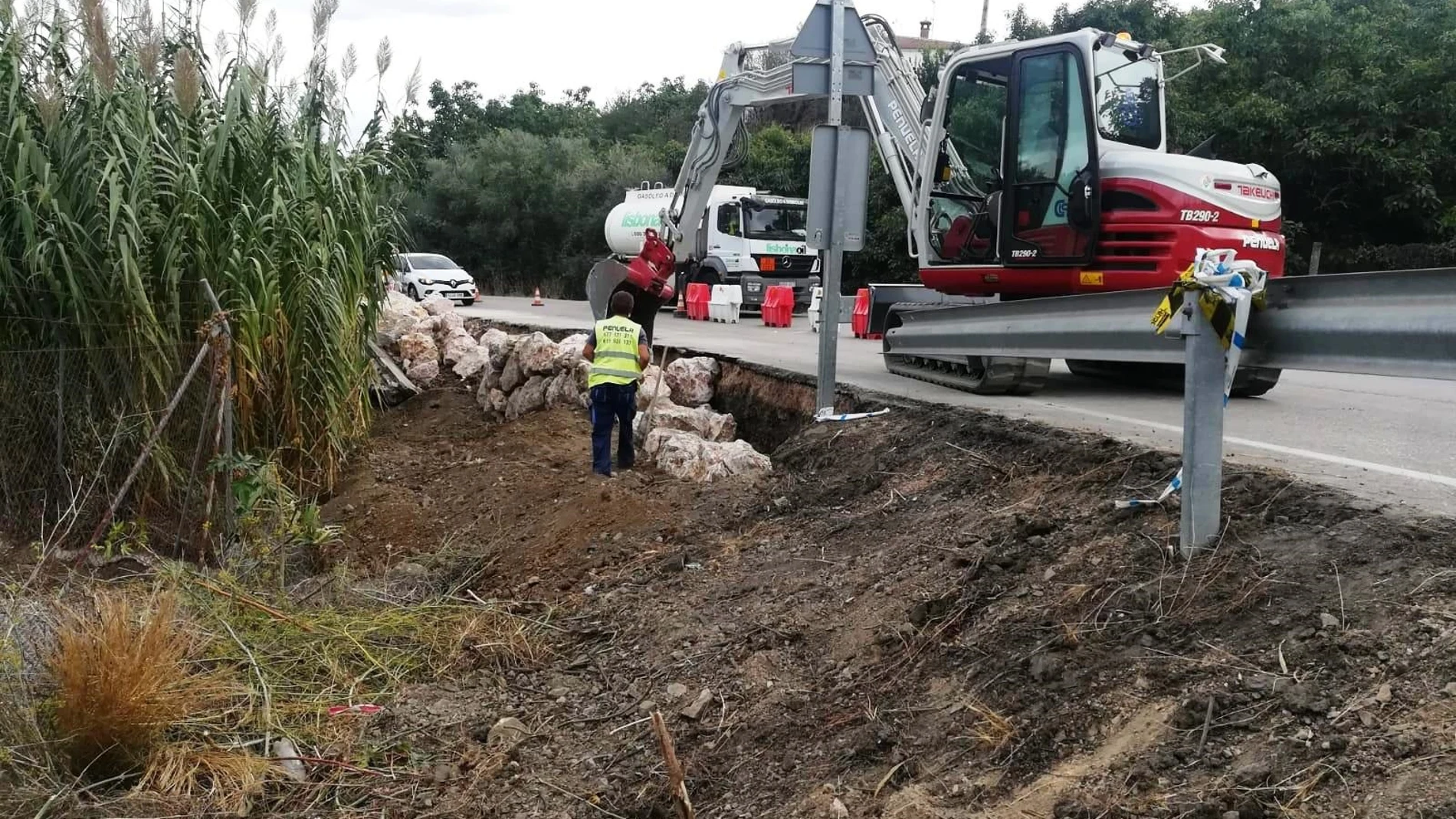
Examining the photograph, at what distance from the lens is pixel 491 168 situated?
139 feet

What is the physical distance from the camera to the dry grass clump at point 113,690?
4.31 m

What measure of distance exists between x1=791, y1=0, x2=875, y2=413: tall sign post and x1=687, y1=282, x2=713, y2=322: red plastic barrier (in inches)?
611

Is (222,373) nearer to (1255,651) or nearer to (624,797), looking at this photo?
(624,797)

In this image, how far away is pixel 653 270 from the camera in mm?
10742

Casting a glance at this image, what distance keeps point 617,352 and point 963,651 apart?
4745mm

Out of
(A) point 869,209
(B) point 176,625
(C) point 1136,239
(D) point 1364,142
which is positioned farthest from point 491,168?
(B) point 176,625

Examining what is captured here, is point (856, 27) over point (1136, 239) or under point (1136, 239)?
over

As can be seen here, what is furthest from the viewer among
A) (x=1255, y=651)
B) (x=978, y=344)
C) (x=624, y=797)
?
(x=978, y=344)

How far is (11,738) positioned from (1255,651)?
440cm

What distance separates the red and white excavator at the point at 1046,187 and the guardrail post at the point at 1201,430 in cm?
447

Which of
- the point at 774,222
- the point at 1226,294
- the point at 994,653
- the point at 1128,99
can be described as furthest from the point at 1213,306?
the point at 774,222

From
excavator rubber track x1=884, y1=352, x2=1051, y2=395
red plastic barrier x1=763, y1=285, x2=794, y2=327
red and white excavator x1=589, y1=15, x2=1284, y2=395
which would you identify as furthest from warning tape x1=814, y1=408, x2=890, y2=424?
red plastic barrier x1=763, y1=285, x2=794, y2=327

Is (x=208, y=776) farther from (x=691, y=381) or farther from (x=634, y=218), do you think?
(x=634, y=218)

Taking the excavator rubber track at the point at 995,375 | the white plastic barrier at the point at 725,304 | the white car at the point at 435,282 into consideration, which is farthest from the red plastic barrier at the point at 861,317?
the white car at the point at 435,282
